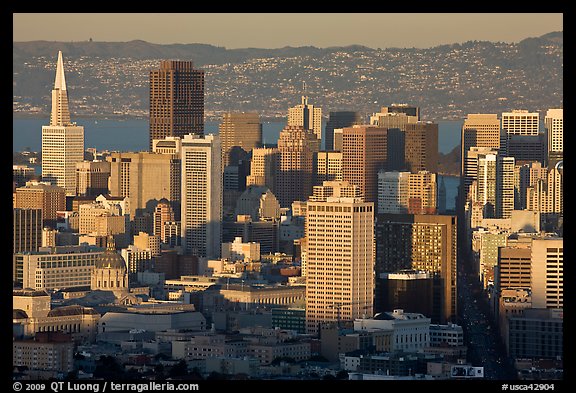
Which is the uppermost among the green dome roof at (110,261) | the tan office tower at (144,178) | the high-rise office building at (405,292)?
→ the tan office tower at (144,178)

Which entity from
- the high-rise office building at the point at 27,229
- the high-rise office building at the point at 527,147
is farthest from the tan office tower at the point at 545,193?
the high-rise office building at the point at 27,229

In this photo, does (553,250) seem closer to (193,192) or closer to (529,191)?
(529,191)

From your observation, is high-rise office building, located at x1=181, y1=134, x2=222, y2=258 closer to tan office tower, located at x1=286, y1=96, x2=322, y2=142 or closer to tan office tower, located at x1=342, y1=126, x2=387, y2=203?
tan office tower, located at x1=286, y1=96, x2=322, y2=142

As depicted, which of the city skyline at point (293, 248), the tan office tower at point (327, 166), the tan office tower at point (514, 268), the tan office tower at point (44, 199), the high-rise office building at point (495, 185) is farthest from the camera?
the tan office tower at point (327, 166)

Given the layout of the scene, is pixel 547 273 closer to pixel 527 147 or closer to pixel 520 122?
pixel 520 122

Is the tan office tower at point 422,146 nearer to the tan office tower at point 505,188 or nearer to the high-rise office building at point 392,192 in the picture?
the high-rise office building at point 392,192
